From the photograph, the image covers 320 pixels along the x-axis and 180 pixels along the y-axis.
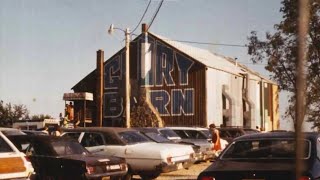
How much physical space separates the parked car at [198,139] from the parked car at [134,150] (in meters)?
5.22

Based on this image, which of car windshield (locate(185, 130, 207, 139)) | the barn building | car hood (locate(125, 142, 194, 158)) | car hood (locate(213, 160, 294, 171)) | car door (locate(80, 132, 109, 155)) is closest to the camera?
car hood (locate(213, 160, 294, 171))

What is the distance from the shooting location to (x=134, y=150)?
45.0ft

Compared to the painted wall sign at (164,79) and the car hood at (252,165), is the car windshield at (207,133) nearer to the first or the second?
the car hood at (252,165)

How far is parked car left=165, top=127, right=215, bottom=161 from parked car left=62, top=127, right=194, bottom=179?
5223mm

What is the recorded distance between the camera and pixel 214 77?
4541cm

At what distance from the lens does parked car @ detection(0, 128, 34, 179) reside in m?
8.96

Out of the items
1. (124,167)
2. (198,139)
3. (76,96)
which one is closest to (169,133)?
(198,139)

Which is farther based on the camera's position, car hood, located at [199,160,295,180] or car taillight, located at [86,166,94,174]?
car taillight, located at [86,166,94,174]

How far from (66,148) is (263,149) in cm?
549

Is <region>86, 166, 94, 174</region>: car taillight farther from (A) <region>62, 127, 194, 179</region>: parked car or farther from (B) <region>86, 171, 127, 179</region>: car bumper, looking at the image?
(A) <region>62, 127, 194, 179</region>: parked car

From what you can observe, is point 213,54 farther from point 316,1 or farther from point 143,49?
A: point 316,1

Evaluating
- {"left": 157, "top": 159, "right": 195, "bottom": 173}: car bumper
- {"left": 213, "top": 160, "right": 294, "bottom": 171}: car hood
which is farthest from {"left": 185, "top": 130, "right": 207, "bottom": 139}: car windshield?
{"left": 213, "top": 160, "right": 294, "bottom": 171}: car hood

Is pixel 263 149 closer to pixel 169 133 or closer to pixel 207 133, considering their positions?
pixel 169 133

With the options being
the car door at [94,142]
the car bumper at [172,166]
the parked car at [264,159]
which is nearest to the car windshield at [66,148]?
the car door at [94,142]
